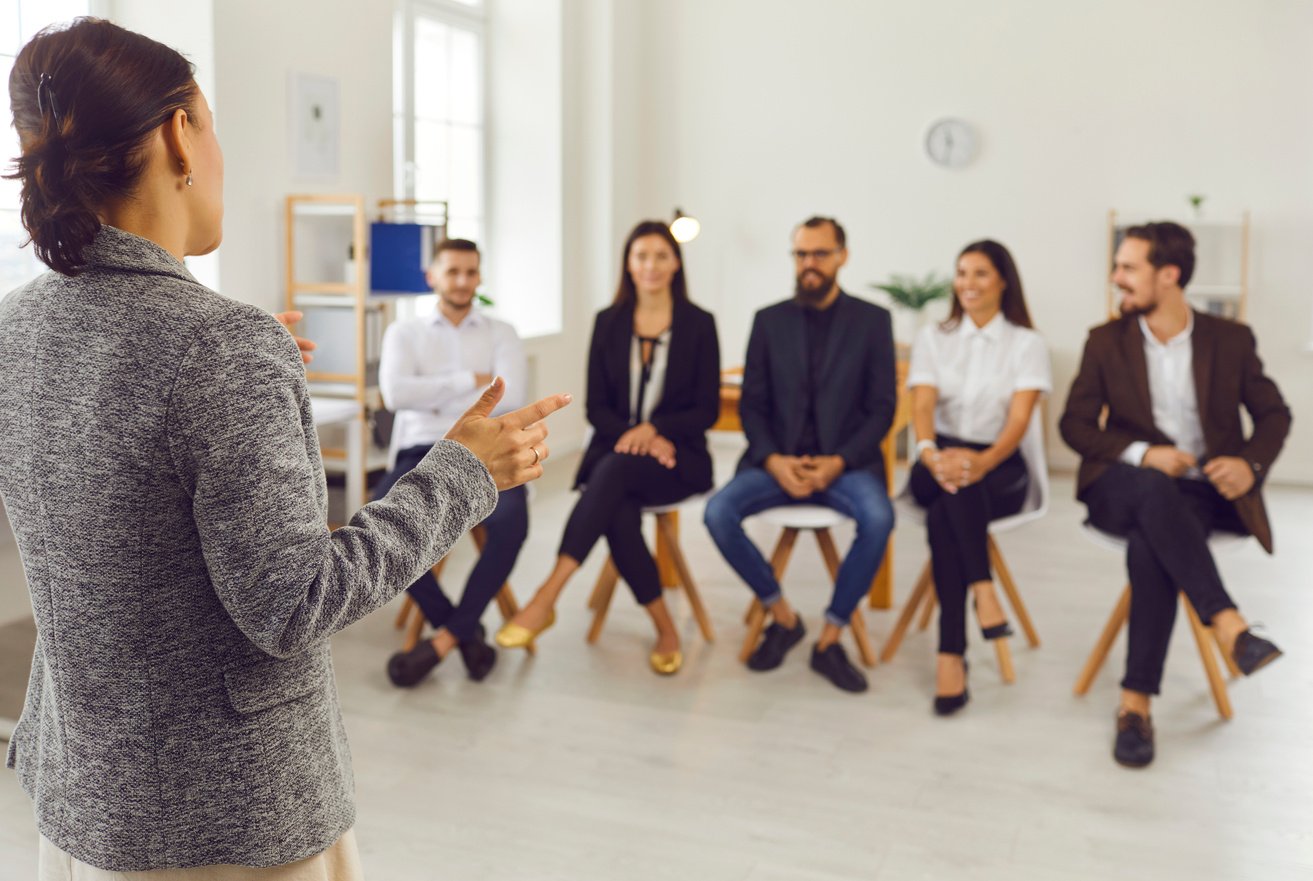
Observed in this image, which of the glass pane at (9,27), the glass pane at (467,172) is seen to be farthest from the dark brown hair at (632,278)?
the glass pane at (467,172)

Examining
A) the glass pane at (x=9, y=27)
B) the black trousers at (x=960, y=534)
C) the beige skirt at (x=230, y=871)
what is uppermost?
the glass pane at (x=9, y=27)

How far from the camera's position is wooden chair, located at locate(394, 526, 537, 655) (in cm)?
377

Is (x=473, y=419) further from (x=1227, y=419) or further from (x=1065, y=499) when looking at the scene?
(x=1065, y=499)

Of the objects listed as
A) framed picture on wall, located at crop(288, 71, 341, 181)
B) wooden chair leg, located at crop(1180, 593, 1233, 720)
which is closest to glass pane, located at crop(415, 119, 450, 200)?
framed picture on wall, located at crop(288, 71, 341, 181)

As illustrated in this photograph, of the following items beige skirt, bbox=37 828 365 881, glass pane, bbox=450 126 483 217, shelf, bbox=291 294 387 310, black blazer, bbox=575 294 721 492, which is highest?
glass pane, bbox=450 126 483 217

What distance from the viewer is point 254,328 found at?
1021 millimetres

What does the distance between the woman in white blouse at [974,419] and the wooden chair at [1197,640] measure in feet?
0.79

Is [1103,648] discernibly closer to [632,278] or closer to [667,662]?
[667,662]

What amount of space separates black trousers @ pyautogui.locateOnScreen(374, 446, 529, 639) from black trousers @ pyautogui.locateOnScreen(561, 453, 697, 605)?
157mm

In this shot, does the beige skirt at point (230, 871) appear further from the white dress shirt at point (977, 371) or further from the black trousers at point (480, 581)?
the white dress shirt at point (977, 371)

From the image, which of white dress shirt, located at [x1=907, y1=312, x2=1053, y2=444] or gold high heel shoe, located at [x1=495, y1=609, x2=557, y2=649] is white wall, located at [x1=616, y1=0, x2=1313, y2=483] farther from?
gold high heel shoe, located at [x1=495, y1=609, x2=557, y2=649]

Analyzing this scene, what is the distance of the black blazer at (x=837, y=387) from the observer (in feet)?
12.6

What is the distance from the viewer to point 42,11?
410cm

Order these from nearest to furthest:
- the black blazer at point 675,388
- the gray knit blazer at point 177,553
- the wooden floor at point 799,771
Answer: the gray knit blazer at point 177,553
the wooden floor at point 799,771
the black blazer at point 675,388
